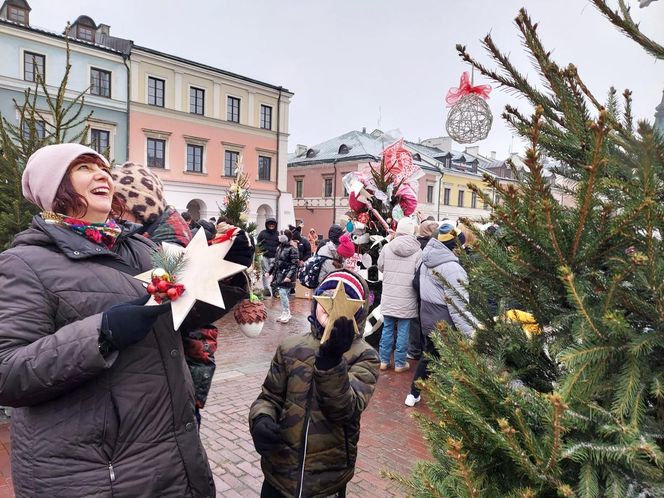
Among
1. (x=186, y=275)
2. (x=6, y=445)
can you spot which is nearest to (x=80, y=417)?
(x=186, y=275)

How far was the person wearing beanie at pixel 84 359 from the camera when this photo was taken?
134 centimetres

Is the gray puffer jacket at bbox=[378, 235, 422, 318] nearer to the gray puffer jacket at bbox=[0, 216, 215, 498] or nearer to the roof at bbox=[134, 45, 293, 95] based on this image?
the gray puffer jacket at bbox=[0, 216, 215, 498]

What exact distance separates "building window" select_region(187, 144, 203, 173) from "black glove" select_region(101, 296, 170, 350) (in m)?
28.2

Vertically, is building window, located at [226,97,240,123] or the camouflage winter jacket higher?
building window, located at [226,97,240,123]

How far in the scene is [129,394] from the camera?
4.96 ft

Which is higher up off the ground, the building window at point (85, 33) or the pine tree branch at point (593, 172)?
the building window at point (85, 33)

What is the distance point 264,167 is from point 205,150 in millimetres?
4465

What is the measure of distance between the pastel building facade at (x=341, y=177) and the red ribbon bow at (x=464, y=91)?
3221 cm

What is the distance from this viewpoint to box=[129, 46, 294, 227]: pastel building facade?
25984 mm

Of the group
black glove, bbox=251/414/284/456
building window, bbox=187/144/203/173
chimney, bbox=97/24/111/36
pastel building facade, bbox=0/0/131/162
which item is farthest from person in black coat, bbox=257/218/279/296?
chimney, bbox=97/24/111/36

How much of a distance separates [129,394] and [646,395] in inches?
58.8

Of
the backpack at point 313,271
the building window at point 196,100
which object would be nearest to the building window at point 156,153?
the building window at point 196,100

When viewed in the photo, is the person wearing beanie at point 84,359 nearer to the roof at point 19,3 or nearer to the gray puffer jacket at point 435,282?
the gray puffer jacket at point 435,282

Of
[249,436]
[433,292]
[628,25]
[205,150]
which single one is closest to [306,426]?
[628,25]
